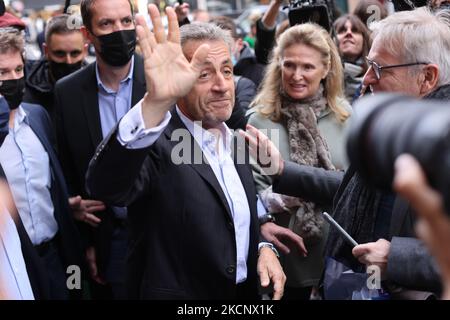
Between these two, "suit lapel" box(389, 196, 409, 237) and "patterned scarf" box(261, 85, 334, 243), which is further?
"patterned scarf" box(261, 85, 334, 243)

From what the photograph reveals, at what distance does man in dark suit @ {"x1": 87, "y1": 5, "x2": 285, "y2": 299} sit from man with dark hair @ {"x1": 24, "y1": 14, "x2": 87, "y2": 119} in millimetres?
1806

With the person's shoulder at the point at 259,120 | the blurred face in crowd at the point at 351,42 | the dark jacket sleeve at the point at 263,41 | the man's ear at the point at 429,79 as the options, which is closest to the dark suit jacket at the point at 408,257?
the man's ear at the point at 429,79

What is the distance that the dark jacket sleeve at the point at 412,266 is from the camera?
93.4 inches

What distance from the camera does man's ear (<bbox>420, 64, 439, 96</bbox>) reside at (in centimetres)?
271

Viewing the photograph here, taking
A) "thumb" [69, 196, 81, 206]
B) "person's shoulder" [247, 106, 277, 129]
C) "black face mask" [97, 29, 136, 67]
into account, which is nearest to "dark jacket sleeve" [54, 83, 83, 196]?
"thumb" [69, 196, 81, 206]

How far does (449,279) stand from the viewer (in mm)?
1136

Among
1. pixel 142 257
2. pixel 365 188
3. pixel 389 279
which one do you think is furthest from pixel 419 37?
pixel 142 257

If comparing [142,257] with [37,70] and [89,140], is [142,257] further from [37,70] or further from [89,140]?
[37,70]

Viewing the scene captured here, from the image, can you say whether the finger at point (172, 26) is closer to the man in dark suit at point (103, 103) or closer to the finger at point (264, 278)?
the finger at point (264, 278)

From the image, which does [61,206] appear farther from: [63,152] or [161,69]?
[161,69]

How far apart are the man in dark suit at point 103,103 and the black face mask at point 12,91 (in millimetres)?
298

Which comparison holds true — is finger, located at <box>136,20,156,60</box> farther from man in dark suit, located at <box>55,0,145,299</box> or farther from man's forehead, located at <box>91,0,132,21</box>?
man's forehead, located at <box>91,0,132,21</box>

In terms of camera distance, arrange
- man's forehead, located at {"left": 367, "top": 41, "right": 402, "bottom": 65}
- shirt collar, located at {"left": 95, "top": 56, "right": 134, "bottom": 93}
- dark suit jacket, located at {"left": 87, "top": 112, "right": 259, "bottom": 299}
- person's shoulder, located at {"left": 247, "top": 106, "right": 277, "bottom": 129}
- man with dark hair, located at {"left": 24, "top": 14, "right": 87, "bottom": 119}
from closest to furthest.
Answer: dark suit jacket, located at {"left": 87, "top": 112, "right": 259, "bottom": 299} → man's forehead, located at {"left": 367, "top": 41, "right": 402, "bottom": 65} → person's shoulder, located at {"left": 247, "top": 106, "right": 277, "bottom": 129} → shirt collar, located at {"left": 95, "top": 56, "right": 134, "bottom": 93} → man with dark hair, located at {"left": 24, "top": 14, "right": 87, "bottom": 119}

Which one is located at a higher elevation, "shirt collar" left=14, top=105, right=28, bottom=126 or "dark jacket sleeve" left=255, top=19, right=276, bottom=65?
"shirt collar" left=14, top=105, right=28, bottom=126
